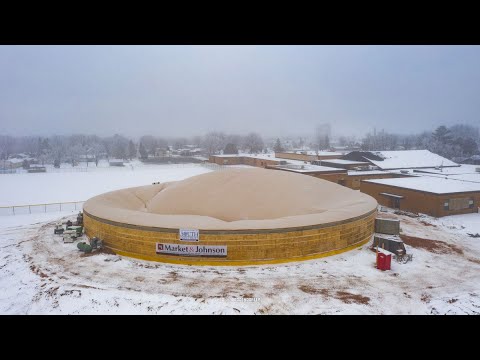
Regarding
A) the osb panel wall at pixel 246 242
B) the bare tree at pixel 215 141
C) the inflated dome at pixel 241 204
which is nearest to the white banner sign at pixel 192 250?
the osb panel wall at pixel 246 242

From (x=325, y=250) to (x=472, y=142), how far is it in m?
89.5

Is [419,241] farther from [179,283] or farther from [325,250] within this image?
[179,283]

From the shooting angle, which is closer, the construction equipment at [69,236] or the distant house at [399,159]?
the construction equipment at [69,236]

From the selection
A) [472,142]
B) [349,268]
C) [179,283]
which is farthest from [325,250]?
[472,142]

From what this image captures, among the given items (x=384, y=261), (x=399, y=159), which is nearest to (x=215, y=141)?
(x=399, y=159)

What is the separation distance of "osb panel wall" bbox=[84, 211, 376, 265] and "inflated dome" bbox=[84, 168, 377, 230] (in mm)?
472

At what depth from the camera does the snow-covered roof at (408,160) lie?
2259 inches

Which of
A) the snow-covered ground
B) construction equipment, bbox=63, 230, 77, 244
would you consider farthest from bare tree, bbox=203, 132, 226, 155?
construction equipment, bbox=63, 230, 77, 244

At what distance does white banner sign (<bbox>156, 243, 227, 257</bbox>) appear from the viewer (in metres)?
19.5

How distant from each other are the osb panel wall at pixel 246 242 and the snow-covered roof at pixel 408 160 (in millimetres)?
38950

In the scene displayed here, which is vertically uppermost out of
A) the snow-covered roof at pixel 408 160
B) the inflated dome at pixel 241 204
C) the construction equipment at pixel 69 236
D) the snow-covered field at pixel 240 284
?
the snow-covered roof at pixel 408 160

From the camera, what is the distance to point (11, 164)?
8475cm

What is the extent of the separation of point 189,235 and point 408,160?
53514 millimetres

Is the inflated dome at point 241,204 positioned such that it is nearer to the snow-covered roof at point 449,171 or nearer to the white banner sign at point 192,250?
the white banner sign at point 192,250
